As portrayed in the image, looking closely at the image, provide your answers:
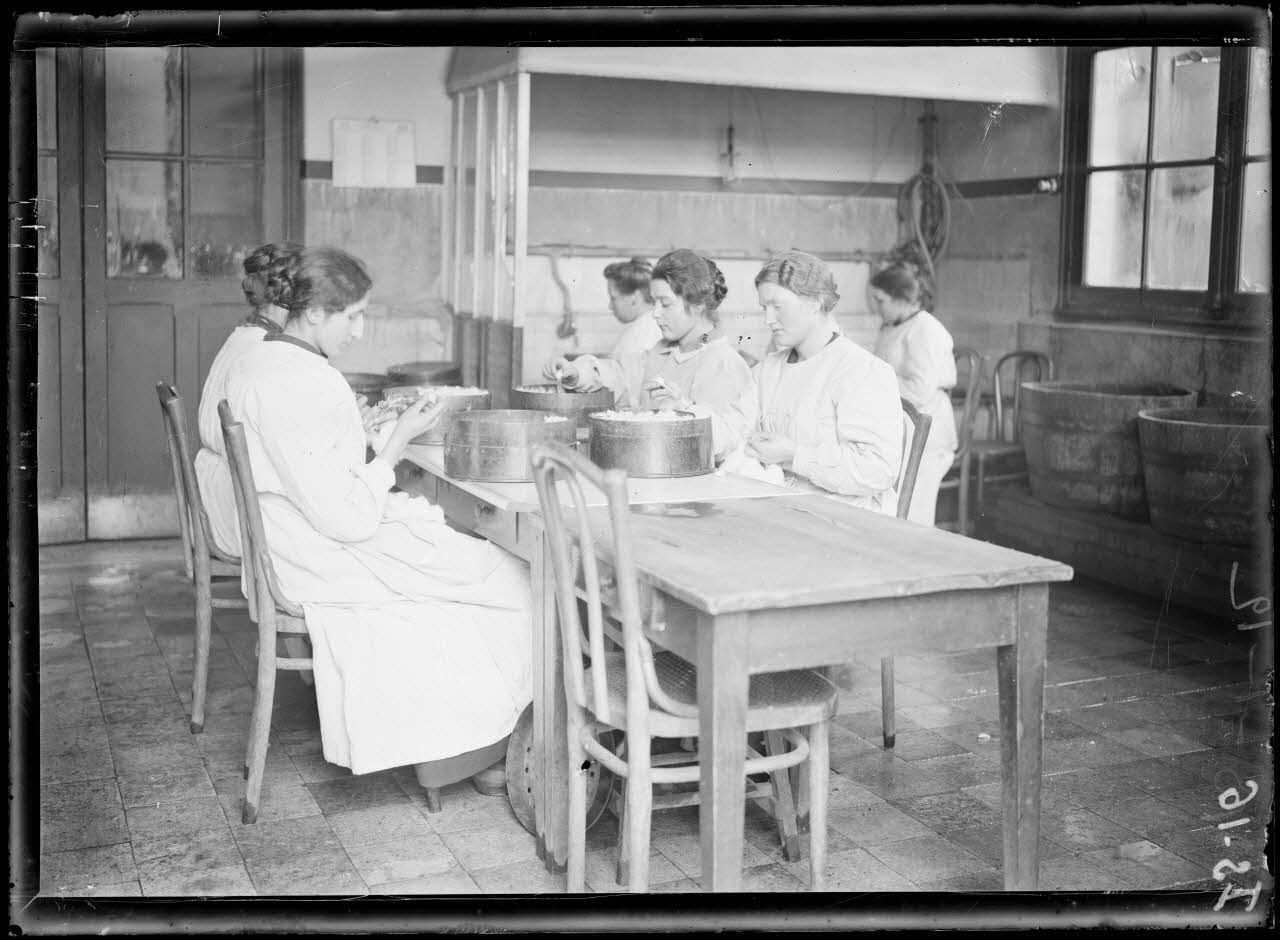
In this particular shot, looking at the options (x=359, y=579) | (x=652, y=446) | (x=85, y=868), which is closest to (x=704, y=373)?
(x=652, y=446)

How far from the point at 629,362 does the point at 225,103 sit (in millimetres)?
2399

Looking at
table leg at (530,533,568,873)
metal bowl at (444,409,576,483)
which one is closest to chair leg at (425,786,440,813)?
table leg at (530,533,568,873)

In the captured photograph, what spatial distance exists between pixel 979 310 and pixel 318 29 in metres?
5.66

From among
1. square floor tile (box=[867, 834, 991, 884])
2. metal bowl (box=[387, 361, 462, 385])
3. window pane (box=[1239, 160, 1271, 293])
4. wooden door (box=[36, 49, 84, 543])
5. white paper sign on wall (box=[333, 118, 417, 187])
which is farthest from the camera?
white paper sign on wall (box=[333, 118, 417, 187])

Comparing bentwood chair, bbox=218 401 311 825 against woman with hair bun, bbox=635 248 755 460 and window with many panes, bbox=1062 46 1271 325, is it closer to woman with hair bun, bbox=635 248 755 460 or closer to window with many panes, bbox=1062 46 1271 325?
woman with hair bun, bbox=635 248 755 460

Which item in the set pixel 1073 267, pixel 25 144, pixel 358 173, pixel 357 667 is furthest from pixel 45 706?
pixel 1073 267

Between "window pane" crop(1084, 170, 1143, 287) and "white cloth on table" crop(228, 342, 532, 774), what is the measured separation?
4.42m

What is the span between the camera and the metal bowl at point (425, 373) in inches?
255

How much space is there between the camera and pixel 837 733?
4328mm

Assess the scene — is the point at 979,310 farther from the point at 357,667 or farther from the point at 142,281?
the point at 357,667

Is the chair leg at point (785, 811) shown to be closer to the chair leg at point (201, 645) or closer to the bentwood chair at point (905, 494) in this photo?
the bentwood chair at point (905, 494)

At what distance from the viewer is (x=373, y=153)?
7.04 metres

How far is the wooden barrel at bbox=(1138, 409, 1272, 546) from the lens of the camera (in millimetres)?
5184

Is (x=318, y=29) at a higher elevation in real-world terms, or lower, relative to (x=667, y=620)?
higher
